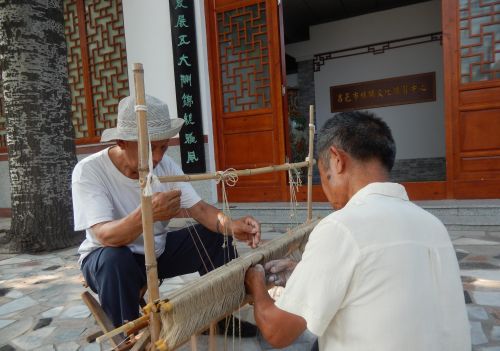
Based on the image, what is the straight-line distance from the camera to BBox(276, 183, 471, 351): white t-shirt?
35.3 inches

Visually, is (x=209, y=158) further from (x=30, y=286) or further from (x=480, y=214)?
(x=480, y=214)

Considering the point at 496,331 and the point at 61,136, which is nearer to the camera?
the point at 496,331

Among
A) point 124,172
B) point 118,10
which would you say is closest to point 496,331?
point 124,172

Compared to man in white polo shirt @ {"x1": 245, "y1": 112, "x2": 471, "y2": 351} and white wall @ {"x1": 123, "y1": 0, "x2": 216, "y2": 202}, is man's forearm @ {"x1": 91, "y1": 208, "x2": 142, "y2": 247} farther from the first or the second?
white wall @ {"x1": 123, "y1": 0, "x2": 216, "y2": 202}

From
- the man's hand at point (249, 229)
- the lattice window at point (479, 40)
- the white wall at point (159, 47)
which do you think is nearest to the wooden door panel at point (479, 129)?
the lattice window at point (479, 40)

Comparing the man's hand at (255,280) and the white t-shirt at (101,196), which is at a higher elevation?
the white t-shirt at (101,196)

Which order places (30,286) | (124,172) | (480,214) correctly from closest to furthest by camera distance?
(124,172), (30,286), (480,214)

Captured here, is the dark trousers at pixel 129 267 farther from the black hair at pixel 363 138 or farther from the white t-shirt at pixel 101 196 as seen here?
the black hair at pixel 363 138

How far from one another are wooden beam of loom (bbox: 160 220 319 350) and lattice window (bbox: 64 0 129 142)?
487cm

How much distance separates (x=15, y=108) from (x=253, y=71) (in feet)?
8.68

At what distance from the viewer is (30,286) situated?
3248 millimetres

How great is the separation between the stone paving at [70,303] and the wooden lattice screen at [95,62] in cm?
258

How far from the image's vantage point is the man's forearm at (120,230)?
156 centimetres

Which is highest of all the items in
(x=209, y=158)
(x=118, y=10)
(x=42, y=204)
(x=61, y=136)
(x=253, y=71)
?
(x=118, y=10)
